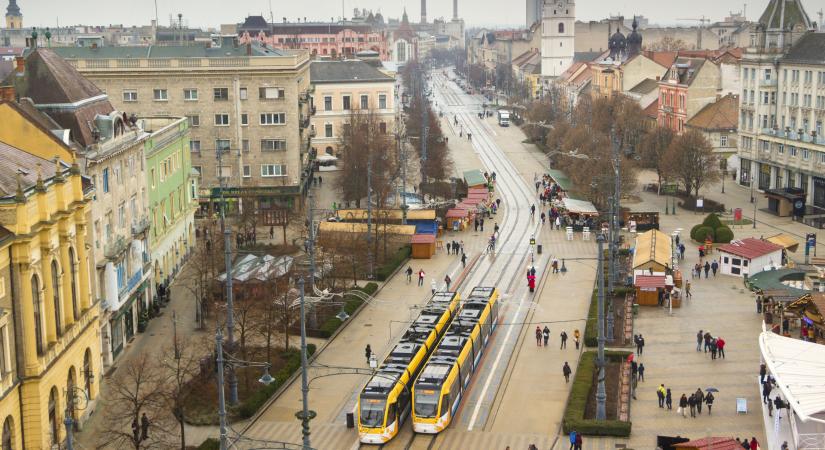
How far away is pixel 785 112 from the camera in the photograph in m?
96.0

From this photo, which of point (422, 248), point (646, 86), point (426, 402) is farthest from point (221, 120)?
point (646, 86)

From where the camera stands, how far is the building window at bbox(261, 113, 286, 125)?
88250 mm

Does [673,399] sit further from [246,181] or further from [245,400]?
Result: [246,181]

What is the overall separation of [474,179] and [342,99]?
20.1 m

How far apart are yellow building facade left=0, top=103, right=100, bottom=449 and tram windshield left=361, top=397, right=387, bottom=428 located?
10.4 m

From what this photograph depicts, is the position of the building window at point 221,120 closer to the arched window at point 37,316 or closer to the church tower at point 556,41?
the arched window at point 37,316

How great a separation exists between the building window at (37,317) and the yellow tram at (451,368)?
13005mm

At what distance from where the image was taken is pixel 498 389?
46.2 m

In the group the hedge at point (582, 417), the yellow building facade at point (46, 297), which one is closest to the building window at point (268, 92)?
the yellow building facade at point (46, 297)

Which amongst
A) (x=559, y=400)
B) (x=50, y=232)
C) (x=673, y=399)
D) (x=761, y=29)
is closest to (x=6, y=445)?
(x=50, y=232)

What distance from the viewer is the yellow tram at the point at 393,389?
130ft

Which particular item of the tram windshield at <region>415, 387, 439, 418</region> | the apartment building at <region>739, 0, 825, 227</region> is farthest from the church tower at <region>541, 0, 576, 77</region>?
the tram windshield at <region>415, 387, 439, 418</region>

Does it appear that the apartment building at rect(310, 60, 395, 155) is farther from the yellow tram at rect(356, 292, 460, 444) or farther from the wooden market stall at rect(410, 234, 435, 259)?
the yellow tram at rect(356, 292, 460, 444)

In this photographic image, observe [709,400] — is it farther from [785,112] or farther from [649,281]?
[785,112]
